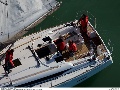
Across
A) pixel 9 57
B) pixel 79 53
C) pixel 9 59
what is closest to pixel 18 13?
pixel 9 57

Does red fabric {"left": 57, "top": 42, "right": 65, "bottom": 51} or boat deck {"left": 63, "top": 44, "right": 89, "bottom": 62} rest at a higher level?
red fabric {"left": 57, "top": 42, "right": 65, "bottom": 51}

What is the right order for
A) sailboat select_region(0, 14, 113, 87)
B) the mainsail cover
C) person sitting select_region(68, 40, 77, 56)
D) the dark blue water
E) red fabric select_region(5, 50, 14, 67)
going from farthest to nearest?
the dark blue water → person sitting select_region(68, 40, 77, 56) → sailboat select_region(0, 14, 113, 87) → red fabric select_region(5, 50, 14, 67) → the mainsail cover

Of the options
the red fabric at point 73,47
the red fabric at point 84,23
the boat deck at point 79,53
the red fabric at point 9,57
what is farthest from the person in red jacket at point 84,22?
the red fabric at point 9,57

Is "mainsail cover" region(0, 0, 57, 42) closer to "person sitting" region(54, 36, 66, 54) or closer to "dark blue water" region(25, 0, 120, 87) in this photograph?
"person sitting" region(54, 36, 66, 54)

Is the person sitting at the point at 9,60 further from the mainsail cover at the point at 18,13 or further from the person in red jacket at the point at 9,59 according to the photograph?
the mainsail cover at the point at 18,13

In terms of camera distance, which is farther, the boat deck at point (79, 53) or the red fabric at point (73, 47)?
the boat deck at point (79, 53)

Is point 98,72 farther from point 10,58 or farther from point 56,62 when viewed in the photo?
point 10,58

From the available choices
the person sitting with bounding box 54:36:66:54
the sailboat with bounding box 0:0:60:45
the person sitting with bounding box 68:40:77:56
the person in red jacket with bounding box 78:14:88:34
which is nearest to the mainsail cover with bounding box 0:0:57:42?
the sailboat with bounding box 0:0:60:45

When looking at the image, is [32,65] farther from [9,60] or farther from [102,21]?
[102,21]
